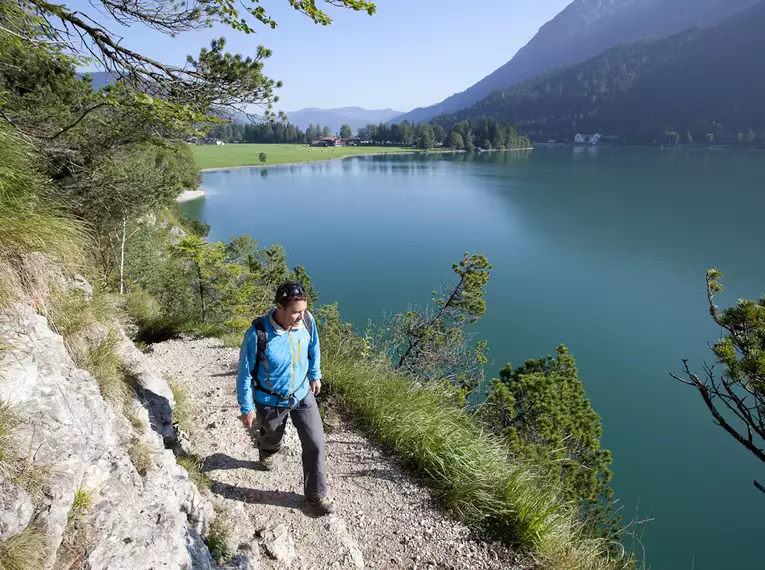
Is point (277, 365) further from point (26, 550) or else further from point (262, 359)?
point (26, 550)

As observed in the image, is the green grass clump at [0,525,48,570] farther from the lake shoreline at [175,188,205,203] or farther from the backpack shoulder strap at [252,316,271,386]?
Answer: the lake shoreline at [175,188,205,203]

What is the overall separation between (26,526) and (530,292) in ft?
80.7

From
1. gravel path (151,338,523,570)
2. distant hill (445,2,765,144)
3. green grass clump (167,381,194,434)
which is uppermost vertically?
distant hill (445,2,765,144)

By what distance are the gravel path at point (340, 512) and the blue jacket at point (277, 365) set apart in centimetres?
79

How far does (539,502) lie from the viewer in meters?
3.16

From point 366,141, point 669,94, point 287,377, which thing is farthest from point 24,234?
point 669,94

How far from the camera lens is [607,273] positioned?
1091 inches

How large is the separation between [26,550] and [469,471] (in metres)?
2.73

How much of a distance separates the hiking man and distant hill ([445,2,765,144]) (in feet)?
492

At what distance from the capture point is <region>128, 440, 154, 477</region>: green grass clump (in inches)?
104

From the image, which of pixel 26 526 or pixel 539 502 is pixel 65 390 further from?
pixel 539 502

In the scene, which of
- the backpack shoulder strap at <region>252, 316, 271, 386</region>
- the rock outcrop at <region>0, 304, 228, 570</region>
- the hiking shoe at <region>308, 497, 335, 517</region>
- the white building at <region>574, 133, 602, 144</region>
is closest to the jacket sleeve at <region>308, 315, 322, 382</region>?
the backpack shoulder strap at <region>252, 316, 271, 386</region>

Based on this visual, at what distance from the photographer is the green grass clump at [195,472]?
3.24 m

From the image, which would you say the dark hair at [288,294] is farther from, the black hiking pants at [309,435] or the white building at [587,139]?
the white building at [587,139]
